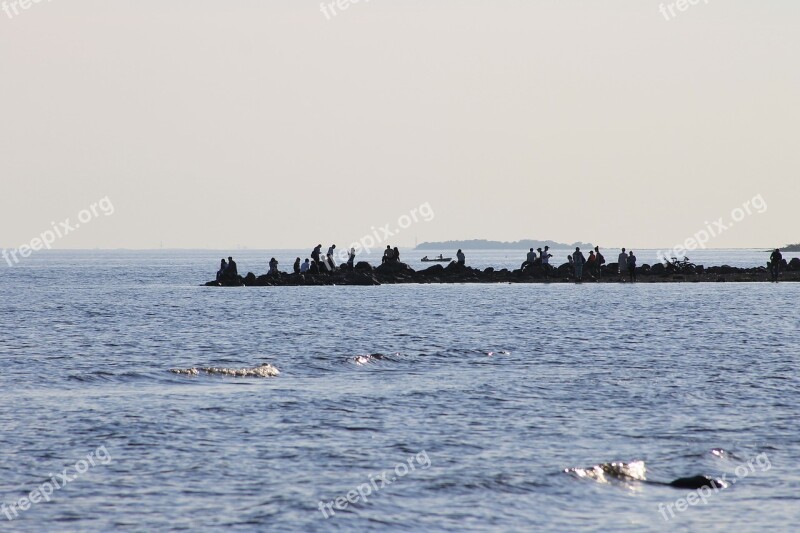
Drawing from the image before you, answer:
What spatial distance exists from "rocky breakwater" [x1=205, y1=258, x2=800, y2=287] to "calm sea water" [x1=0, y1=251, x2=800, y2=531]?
38.9 metres

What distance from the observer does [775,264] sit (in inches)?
3292

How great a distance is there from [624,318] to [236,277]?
4084 centimetres

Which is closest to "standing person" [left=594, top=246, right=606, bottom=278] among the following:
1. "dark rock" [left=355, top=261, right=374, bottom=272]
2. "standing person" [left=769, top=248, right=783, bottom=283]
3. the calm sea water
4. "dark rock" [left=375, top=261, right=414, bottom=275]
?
"standing person" [left=769, top=248, right=783, bottom=283]

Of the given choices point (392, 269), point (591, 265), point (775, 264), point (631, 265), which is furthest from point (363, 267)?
point (775, 264)

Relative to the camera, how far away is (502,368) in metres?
31.3

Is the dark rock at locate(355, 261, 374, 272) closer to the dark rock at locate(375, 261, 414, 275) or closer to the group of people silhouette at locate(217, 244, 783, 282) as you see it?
the group of people silhouette at locate(217, 244, 783, 282)

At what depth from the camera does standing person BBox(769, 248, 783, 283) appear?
82006mm

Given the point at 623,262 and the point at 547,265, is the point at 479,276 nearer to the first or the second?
the point at 547,265

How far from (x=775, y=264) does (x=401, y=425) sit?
68289 mm

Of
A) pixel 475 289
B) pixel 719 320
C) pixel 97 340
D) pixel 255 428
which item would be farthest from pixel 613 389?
pixel 475 289

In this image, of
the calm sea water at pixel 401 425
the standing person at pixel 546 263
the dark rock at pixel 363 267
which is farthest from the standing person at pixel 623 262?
the calm sea water at pixel 401 425

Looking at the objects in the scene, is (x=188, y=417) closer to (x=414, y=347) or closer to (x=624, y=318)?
(x=414, y=347)

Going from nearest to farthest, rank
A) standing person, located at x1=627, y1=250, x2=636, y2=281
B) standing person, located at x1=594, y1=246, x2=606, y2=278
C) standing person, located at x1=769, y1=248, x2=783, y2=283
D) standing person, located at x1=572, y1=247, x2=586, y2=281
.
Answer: standing person, located at x1=627, y1=250, x2=636, y2=281 → standing person, located at x1=769, y1=248, x2=783, y2=283 → standing person, located at x1=572, y1=247, x2=586, y2=281 → standing person, located at x1=594, y1=246, x2=606, y2=278

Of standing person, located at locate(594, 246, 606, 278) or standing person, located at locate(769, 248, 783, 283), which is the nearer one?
standing person, located at locate(769, 248, 783, 283)
